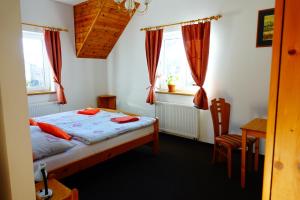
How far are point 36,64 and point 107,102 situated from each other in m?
1.68

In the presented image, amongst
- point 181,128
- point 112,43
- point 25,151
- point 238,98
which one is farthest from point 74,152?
point 112,43

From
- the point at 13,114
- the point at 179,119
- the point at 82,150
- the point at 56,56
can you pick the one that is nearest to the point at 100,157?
the point at 82,150

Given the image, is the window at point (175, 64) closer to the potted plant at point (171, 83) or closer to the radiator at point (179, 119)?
the potted plant at point (171, 83)

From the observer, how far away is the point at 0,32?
0.96m

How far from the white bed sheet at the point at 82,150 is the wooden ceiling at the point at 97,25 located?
2356mm

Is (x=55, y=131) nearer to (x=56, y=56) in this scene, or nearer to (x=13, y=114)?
(x=13, y=114)

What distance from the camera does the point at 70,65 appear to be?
14.9 ft

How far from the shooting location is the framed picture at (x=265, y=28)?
2.90m

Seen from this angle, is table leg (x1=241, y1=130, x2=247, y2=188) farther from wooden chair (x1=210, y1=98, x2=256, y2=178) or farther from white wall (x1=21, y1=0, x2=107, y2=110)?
white wall (x1=21, y1=0, x2=107, y2=110)

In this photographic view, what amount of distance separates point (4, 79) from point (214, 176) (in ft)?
7.96

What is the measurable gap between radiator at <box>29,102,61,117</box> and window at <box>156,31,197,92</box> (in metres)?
2.15

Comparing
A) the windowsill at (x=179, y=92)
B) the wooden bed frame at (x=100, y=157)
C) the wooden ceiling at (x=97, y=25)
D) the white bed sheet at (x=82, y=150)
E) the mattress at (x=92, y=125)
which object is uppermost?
the wooden ceiling at (x=97, y=25)

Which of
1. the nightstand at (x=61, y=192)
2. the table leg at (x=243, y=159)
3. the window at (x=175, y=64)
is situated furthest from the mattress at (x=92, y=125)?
the table leg at (x=243, y=159)

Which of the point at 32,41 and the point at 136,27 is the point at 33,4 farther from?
the point at 136,27
